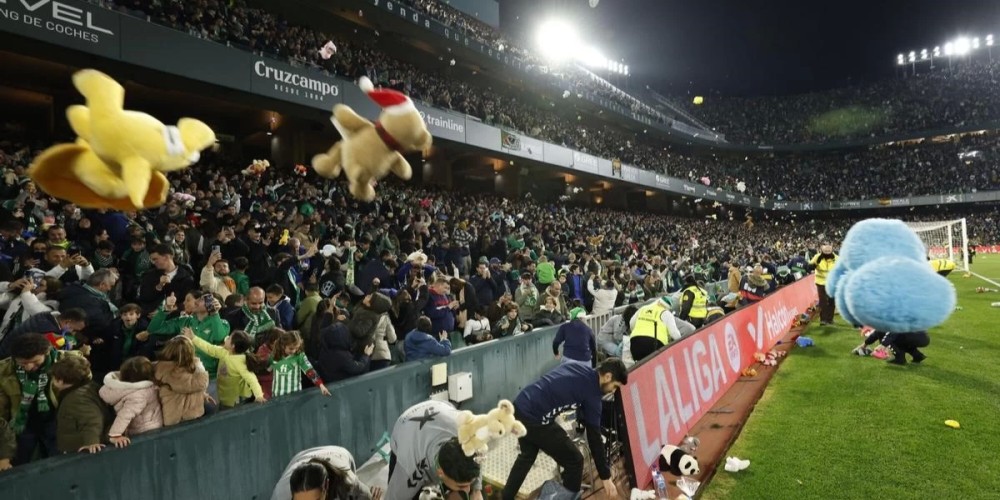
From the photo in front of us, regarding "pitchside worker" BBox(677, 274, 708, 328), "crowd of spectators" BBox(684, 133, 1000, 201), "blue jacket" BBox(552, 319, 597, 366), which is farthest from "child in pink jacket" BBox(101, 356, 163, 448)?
"crowd of spectators" BBox(684, 133, 1000, 201)

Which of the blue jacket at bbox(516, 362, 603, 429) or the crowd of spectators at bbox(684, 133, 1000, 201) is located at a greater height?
the crowd of spectators at bbox(684, 133, 1000, 201)

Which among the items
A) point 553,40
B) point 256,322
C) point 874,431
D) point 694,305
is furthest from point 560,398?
point 553,40

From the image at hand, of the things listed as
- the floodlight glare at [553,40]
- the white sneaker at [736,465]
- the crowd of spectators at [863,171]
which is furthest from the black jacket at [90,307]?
the crowd of spectators at [863,171]

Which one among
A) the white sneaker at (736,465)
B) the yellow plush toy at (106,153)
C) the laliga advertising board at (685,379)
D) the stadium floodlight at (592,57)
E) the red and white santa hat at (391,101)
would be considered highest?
the stadium floodlight at (592,57)

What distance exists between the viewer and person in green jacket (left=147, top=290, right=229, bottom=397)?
4.95 meters

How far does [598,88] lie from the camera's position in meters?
34.8

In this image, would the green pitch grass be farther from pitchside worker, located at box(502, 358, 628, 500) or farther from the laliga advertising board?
pitchside worker, located at box(502, 358, 628, 500)

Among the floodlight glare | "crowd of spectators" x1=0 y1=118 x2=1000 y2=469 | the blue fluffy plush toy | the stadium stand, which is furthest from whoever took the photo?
the floodlight glare

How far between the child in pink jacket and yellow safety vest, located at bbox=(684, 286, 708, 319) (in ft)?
27.4

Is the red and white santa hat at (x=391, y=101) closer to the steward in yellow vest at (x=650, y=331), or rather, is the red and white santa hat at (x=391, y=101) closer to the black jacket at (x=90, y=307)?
the black jacket at (x=90, y=307)

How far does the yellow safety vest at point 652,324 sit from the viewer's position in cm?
702

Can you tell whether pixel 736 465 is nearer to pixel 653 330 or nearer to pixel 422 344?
pixel 653 330

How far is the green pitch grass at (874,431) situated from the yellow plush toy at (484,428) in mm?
2827

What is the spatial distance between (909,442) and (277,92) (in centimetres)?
1461
